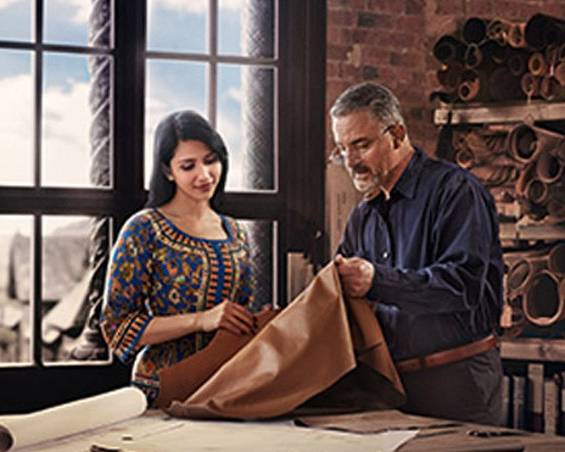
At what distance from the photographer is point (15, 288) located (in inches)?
187

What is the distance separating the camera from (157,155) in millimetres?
3615

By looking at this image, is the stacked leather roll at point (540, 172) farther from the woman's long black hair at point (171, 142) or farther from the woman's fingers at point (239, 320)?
the woman's fingers at point (239, 320)

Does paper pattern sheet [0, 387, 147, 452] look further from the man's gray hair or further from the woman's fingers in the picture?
the man's gray hair

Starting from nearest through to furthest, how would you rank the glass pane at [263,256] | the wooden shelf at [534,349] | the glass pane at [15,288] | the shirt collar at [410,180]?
1. the shirt collar at [410,180]
2. the glass pane at [15,288]
3. the wooden shelf at [534,349]
4. the glass pane at [263,256]

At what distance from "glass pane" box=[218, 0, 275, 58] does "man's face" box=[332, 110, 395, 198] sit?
207 cm

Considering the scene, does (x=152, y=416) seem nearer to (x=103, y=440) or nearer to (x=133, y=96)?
(x=103, y=440)

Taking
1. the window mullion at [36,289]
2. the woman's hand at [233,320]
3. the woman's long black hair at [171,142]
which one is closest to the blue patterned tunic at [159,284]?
the woman's long black hair at [171,142]

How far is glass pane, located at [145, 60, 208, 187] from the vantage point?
4984 mm

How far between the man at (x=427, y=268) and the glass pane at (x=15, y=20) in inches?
79.8

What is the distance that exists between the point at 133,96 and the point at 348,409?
94.8 inches

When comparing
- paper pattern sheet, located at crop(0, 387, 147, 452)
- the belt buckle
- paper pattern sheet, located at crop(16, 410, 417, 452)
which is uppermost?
the belt buckle

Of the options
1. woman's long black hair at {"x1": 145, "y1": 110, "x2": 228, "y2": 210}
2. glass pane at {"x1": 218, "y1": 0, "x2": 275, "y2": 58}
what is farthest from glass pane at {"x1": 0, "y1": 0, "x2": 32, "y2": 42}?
woman's long black hair at {"x1": 145, "y1": 110, "x2": 228, "y2": 210}

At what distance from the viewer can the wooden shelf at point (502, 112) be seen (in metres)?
4.93

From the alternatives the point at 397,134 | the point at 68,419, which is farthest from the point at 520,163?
the point at 68,419
